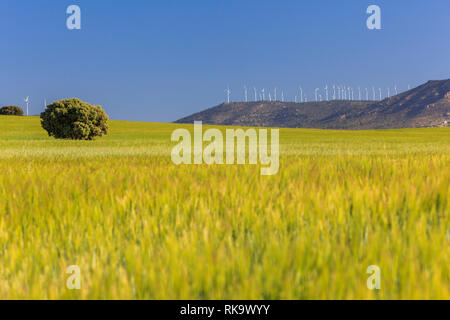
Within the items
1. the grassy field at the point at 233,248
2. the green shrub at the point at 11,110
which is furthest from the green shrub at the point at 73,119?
the green shrub at the point at 11,110

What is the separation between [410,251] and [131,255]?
1624 millimetres

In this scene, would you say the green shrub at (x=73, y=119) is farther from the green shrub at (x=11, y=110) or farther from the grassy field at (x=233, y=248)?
the green shrub at (x=11, y=110)

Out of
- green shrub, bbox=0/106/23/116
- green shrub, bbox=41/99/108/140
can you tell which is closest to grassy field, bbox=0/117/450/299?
green shrub, bbox=41/99/108/140

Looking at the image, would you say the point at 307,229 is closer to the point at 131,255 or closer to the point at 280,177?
the point at 131,255

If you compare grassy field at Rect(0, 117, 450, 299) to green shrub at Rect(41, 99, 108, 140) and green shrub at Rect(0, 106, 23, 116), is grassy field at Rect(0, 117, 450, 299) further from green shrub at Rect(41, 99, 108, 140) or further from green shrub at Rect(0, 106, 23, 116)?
green shrub at Rect(0, 106, 23, 116)

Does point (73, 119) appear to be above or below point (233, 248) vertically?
above

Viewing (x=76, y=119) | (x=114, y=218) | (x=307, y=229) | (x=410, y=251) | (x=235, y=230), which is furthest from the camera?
(x=76, y=119)

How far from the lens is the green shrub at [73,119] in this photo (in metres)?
32.7

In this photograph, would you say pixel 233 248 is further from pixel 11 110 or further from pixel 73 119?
pixel 11 110

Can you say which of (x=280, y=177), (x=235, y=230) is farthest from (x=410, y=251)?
(x=280, y=177)

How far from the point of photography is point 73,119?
33000mm

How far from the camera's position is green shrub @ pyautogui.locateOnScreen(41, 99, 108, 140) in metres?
32.7

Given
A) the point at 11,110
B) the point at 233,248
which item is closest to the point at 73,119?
the point at 233,248
